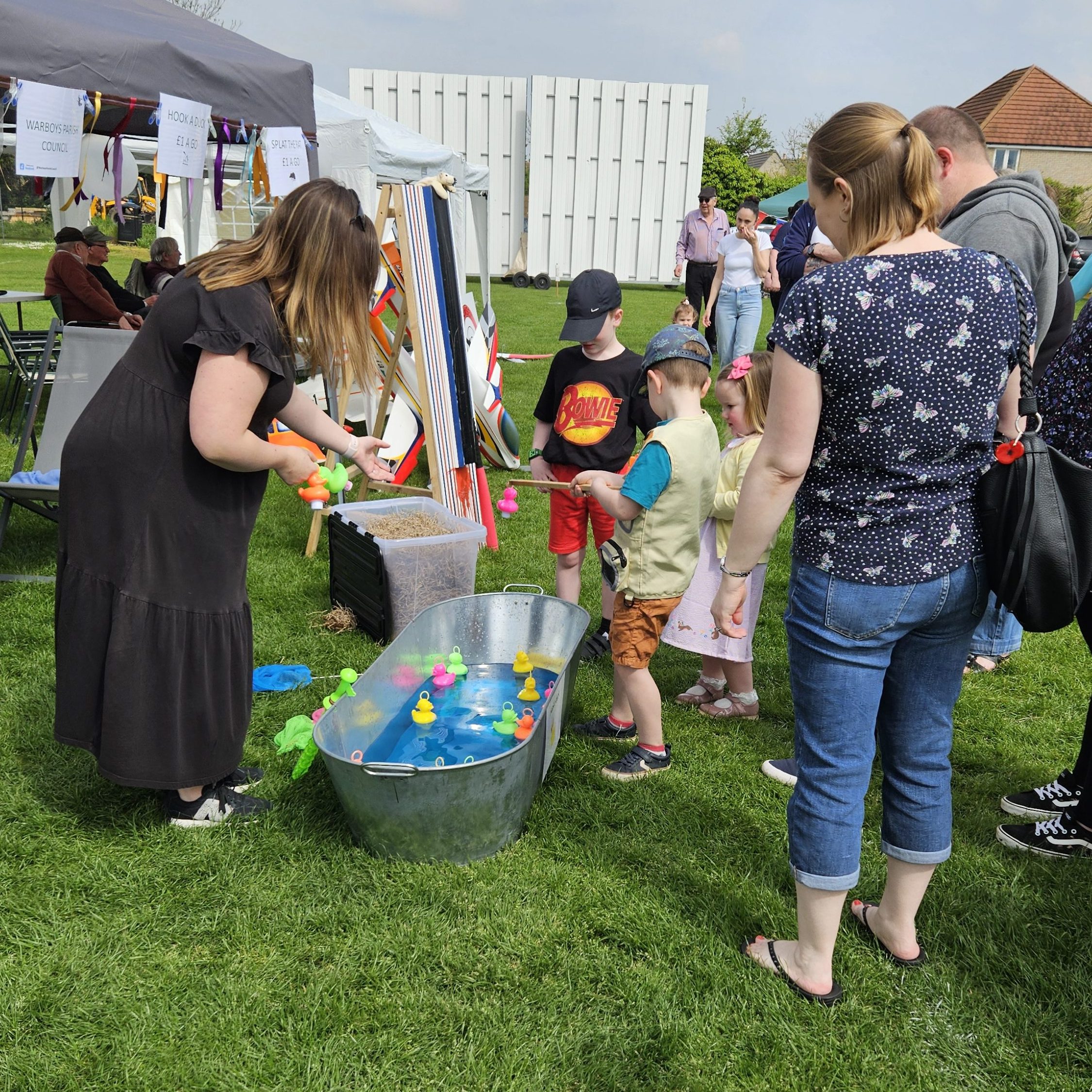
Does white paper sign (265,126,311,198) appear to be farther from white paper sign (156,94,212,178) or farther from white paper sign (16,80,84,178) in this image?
white paper sign (16,80,84,178)

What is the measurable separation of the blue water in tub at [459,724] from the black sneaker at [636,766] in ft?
1.10

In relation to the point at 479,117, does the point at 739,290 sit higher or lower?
lower

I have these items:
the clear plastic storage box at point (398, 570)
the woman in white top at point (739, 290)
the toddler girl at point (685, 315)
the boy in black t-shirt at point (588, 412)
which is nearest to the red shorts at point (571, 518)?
the boy in black t-shirt at point (588, 412)

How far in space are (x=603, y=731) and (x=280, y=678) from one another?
125 centimetres

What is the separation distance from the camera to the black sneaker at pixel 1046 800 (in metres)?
2.78

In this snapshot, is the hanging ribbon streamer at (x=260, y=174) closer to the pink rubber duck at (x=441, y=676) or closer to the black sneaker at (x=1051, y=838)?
the pink rubber duck at (x=441, y=676)

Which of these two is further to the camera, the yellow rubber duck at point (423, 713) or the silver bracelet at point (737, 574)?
the yellow rubber duck at point (423, 713)

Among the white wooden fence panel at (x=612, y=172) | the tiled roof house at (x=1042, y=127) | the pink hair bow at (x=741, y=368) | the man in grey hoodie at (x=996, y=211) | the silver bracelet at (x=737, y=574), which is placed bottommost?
the silver bracelet at (x=737, y=574)

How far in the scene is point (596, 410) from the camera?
12.1 ft

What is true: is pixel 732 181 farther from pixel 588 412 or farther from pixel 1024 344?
pixel 1024 344

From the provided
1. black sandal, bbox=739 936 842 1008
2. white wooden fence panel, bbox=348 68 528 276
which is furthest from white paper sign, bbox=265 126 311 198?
white wooden fence panel, bbox=348 68 528 276

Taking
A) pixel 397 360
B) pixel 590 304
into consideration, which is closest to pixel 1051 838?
pixel 590 304

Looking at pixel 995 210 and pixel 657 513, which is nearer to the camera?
pixel 995 210

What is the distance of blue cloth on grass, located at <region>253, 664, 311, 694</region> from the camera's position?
11.3 ft
